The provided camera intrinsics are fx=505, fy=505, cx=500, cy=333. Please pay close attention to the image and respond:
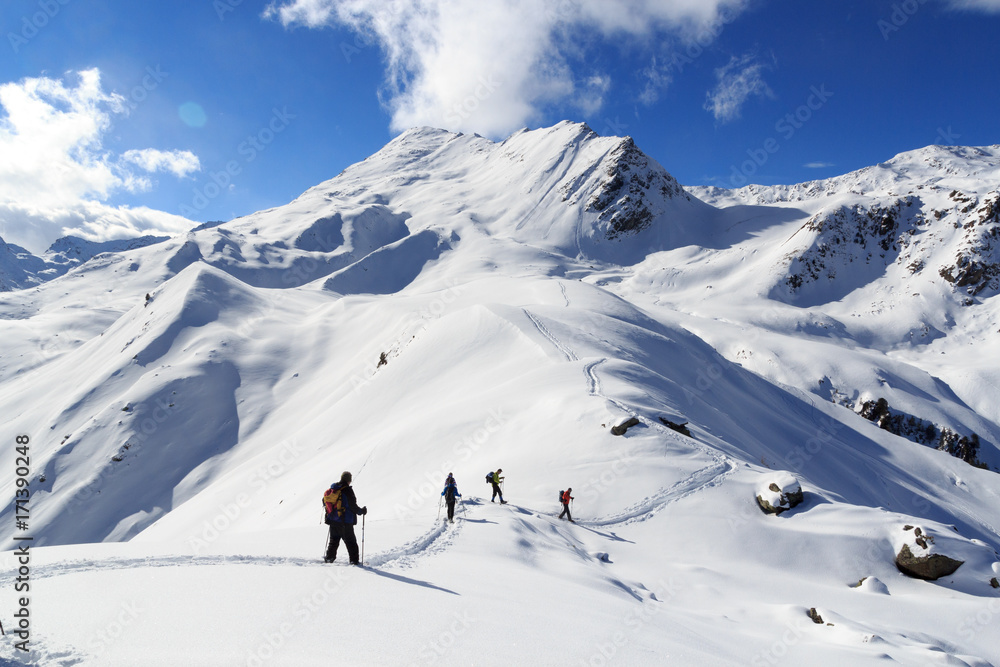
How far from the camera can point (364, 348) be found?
179ft

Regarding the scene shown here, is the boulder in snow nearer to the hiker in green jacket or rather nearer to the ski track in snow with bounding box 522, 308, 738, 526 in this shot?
the ski track in snow with bounding box 522, 308, 738, 526

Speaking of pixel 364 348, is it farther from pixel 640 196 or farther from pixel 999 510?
pixel 640 196

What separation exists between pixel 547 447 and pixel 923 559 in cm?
1184

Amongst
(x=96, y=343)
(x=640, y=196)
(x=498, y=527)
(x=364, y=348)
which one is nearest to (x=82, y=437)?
(x=364, y=348)

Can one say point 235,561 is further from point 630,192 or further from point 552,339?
point 630,192

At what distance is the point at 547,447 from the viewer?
2038 cm

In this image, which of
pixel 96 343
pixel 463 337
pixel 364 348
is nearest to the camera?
pixel 463 337

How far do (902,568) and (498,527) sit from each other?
38.1 ft

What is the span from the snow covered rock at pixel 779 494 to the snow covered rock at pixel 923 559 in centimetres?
285

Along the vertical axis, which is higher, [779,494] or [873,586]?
[779,494]

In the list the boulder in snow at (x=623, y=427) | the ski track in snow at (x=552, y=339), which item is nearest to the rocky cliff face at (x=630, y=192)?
the ski track in snow at (x=552, y=339)
